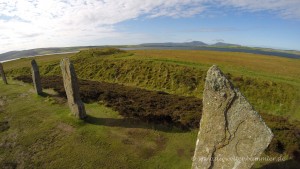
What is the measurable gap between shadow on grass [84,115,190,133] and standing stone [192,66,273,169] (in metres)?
7.19

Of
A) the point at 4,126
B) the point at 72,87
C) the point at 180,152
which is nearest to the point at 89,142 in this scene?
the point at 72,87

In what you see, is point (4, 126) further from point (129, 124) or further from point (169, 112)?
point (169, 112)

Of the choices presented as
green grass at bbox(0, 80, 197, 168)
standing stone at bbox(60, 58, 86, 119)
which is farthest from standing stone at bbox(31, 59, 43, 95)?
standing stone at bbox(60, 58, 86, 119)

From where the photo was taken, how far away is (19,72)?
45156 mm

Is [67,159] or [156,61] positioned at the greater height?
[156,61]

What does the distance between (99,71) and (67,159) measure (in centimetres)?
2739

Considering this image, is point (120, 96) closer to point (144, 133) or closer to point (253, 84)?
point (144, 133)

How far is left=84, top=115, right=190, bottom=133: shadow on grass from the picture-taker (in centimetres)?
1684

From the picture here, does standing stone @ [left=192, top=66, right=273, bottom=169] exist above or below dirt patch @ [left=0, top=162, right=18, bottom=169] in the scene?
above

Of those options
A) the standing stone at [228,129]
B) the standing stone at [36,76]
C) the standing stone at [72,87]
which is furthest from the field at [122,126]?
the standing stone at [228,129]

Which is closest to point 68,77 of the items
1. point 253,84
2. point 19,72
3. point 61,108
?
point 61,108

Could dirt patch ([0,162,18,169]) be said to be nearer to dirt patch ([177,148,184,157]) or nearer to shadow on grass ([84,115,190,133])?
shadow on grass ([84,115,190,133])

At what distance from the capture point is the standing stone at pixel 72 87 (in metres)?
17.0

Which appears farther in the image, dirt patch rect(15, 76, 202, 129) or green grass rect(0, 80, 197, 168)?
dirt patch rect(15, 76, 202, 129)
